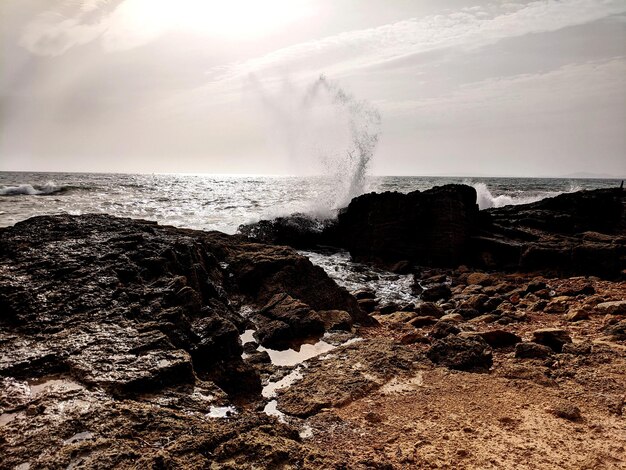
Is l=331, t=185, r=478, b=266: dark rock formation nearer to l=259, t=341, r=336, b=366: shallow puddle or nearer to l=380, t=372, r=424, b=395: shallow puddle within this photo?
l=259, t=341, r=336, b=366: shallow puddle

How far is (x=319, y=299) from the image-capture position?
29.4 ft

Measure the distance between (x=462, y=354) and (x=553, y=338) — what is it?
1.70 meters

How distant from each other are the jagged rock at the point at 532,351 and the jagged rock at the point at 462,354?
0.48 meters

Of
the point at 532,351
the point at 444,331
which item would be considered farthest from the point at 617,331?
the point at 444,331

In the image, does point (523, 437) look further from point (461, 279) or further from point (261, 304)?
point (461, 279)

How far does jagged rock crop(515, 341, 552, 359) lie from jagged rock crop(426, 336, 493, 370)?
0.48 m

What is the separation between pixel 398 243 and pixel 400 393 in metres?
12.0

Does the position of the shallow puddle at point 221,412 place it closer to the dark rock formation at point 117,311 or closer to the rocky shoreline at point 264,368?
the rocky shoreline at point 264,368

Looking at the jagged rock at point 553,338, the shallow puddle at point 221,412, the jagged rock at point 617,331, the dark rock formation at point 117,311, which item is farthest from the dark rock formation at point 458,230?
the shallow puddle at point 221,412

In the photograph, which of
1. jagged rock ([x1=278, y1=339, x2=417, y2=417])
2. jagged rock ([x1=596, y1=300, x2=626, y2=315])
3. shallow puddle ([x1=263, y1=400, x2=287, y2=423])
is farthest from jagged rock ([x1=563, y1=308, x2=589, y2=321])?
shallow puddle ([x1=263, y1=400, x2=287, y2=423])

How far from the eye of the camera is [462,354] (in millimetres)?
5633

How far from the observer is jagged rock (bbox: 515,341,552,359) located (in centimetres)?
579

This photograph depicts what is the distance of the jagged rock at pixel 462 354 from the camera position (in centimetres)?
552

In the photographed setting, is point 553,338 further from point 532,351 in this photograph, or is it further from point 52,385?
point 52,385
